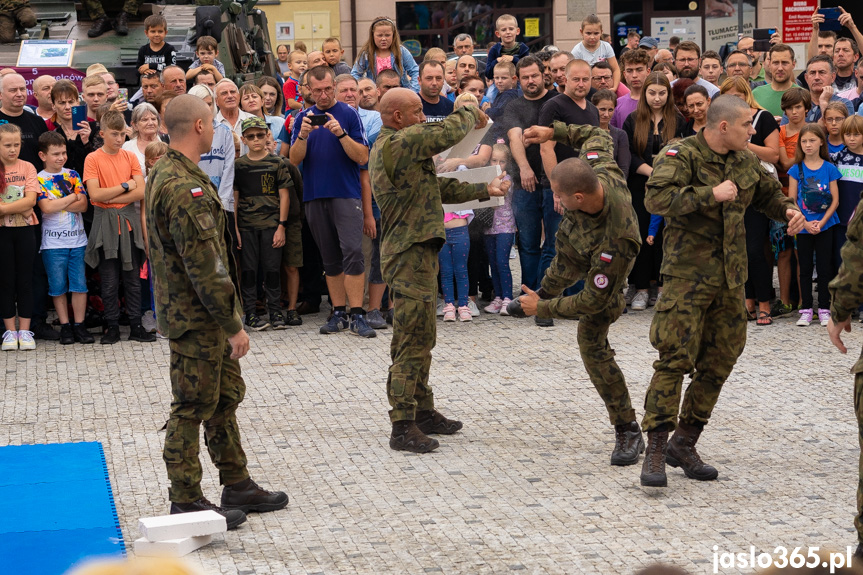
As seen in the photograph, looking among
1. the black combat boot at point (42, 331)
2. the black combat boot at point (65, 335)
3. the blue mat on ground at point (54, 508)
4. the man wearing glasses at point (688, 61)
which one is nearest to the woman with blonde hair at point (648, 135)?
the man wearing glasses at point (688, 61)

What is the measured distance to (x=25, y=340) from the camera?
9.80m

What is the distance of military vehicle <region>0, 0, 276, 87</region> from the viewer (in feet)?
43.1

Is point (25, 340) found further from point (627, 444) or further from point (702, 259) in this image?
point (702, 259)

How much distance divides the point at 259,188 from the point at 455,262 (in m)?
1.85

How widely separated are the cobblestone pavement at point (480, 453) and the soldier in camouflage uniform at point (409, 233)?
38 centimetres

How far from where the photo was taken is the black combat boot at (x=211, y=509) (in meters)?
5.64

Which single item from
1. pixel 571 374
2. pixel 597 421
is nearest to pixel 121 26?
pixel 571 374

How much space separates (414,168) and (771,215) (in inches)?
78.1

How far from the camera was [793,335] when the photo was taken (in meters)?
9.79

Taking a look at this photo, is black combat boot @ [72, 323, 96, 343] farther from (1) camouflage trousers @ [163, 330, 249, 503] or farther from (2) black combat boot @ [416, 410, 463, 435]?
(1) camouflage trousers @ [163, 330, 249, 503]

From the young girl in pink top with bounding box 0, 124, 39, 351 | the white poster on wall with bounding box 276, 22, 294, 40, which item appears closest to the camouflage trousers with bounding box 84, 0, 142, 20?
the young girl in pink top with bounding box 0, 124, 39, 351

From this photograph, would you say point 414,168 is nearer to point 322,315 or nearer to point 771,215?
point 771,215

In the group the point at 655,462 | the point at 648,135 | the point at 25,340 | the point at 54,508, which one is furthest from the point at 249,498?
the point at 648,135

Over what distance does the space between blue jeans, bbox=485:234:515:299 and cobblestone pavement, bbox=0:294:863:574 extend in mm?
842
